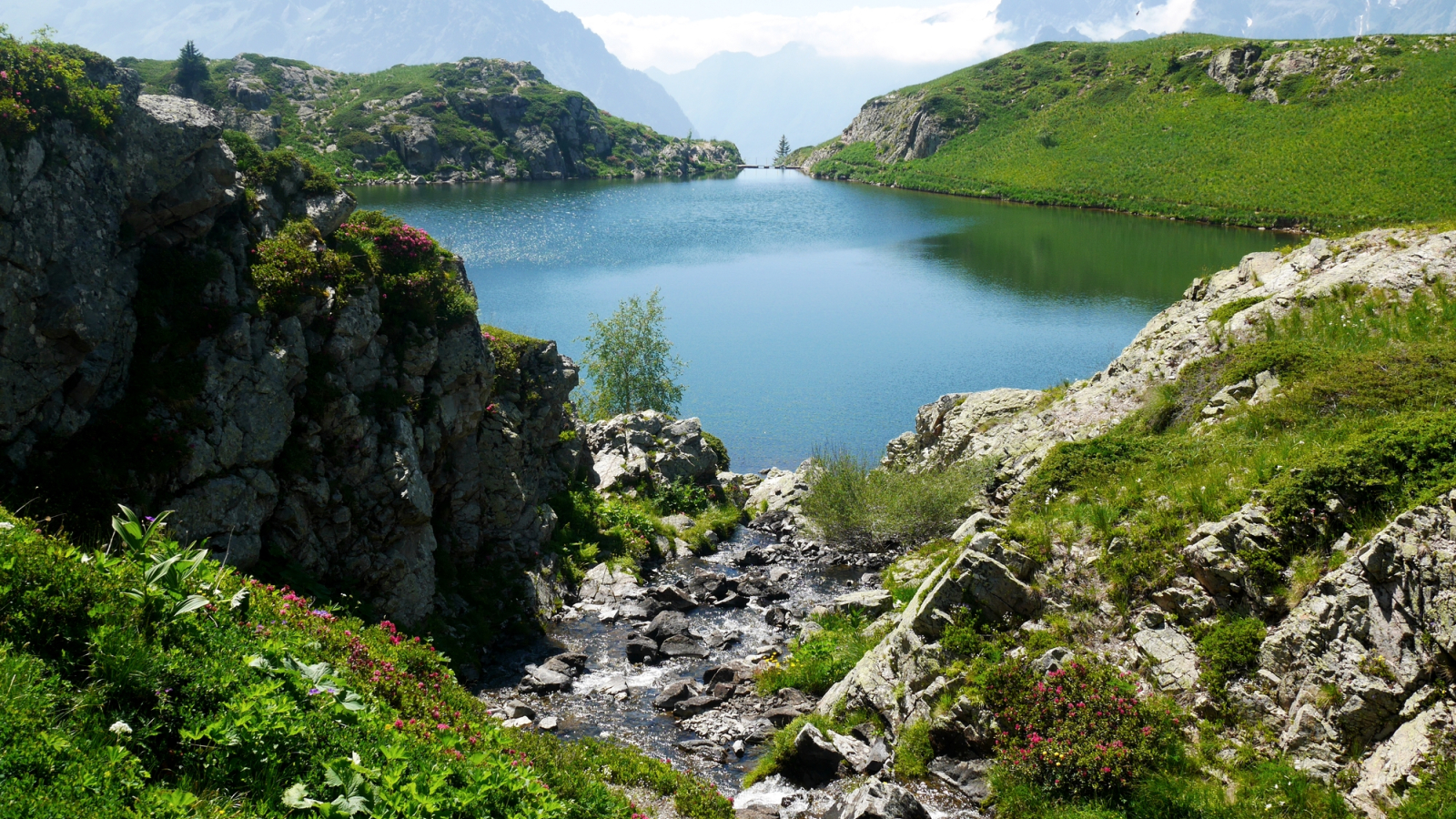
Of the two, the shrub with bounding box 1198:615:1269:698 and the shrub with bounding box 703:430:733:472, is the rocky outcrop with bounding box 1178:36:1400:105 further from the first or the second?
the shrub with bounding box 1198:615:1269:698

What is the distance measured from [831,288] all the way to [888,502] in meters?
58.6

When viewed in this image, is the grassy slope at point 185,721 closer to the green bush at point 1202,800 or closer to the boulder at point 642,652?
the green bush at point 1202,800

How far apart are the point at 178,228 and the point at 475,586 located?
12.4 meters

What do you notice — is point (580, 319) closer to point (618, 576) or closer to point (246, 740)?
point (618, 576)

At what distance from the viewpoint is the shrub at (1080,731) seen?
13781 millimetres

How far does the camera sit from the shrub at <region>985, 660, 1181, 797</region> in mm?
13781

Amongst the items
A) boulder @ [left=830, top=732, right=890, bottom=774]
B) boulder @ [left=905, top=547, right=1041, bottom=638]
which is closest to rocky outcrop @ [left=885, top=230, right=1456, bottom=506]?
boulder @ [left=905, top=547, right=1041, bottom=638]

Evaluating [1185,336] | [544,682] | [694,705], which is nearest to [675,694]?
[694,705]

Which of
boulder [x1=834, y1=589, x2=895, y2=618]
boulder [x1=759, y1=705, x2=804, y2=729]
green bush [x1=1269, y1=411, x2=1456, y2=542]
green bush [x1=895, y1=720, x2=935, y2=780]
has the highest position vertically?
green bush [x1=1269, y1=411, x2=1456, y2=542]

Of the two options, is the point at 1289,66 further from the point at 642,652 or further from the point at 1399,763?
the point at 1399,763

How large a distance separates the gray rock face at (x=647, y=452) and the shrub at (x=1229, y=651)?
2616 cm

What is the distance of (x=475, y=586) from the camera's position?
25.4 m

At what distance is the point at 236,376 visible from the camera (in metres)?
18.9

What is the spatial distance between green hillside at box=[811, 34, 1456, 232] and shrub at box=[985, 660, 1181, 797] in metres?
105
